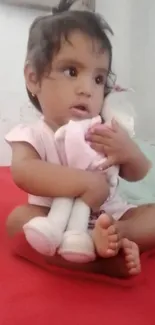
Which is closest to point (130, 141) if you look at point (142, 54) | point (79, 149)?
point (79, 149)

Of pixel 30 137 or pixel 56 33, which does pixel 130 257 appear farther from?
pixel 56 33

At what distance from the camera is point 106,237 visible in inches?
25.5

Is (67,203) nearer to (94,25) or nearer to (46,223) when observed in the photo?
(46,223)

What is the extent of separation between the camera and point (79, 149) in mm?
750

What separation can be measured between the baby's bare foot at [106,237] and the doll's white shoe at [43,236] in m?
0.05

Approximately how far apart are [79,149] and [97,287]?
199 mm

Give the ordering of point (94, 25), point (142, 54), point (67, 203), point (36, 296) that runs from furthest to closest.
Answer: point (142, 54) < point (94, 25) < point (67, 203) < point (36, 296)

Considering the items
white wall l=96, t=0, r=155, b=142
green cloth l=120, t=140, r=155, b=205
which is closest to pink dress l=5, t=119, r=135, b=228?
green cloth l=120, t=140, r=155, b=205

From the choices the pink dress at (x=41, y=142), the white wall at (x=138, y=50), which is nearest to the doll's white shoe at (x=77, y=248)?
the pink dress at (x=41, y=142)

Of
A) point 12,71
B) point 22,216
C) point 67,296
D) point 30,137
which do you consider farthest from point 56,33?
point 12,71

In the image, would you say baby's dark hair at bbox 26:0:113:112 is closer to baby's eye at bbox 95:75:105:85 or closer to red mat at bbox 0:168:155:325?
baby's eye at bbox 95:75:105:85

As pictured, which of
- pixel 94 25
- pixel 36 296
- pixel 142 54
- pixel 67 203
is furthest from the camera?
pixel 142 54

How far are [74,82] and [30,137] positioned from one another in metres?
0.11

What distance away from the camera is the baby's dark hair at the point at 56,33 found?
82cm
